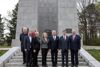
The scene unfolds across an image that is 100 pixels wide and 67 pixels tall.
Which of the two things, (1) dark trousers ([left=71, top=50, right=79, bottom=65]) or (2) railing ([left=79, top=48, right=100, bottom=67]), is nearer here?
(1) dark trousers ([left=71, top=50, right=79, bottom=65])

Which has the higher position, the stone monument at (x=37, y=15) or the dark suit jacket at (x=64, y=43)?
the stone monument at (x=37, y=15)

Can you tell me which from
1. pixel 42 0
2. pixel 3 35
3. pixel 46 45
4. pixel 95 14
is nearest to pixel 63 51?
pixel 46 45

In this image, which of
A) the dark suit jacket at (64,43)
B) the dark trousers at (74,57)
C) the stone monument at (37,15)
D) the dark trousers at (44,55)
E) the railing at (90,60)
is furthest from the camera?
the stone monument at (37,15)

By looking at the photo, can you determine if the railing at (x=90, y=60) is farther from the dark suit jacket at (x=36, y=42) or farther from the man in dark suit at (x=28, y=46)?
the man in dark suit at (x=28, y=46)

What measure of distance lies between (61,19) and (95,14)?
25626 millimetres

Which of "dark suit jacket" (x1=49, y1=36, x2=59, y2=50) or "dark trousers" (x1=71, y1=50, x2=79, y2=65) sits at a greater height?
"dark suit jacket" (x1=49, y1=36, x2=59, y2=50)

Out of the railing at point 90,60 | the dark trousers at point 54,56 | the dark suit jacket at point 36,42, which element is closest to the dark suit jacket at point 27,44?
the dark suit jacket at point 36,42

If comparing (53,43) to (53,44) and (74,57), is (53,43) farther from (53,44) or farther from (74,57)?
(74,57)

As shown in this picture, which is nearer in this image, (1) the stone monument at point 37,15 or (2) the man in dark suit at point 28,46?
(2) the man in dark suit at point 28,46

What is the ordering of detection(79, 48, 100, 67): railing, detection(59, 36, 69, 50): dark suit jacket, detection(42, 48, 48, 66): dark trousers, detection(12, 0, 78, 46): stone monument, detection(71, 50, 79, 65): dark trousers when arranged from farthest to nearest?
detection(12, 0, 78, 46): stone monument → detection(42, 48, 48, 66): dark trousers → detection(79, 48, 100, 67): railing → detection(71, 50, 79, 65): dark trousers → detection(59, 36, 69, 50): dark suit jacket

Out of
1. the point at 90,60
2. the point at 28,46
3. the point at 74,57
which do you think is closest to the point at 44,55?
the point at 28,46

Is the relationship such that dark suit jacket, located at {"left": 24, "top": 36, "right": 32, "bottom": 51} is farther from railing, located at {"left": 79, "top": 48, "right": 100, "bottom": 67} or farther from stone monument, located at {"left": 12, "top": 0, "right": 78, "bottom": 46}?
stone monument, located at {"left": 12, "top": 0, "right": 78, "bottom": 46}

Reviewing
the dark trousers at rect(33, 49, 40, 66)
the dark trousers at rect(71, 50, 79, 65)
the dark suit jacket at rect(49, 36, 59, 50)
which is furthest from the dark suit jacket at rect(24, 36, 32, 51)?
the dark trousers at rect(71, 50, 79, 65)

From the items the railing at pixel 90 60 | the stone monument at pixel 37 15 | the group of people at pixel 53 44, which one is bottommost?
the railing at pixel 90 60
